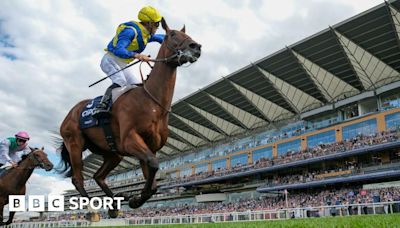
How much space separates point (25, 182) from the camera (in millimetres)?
8008

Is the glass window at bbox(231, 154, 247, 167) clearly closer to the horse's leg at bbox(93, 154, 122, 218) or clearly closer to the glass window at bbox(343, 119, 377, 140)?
the glass window at bbox(343, 119, 377, 140)

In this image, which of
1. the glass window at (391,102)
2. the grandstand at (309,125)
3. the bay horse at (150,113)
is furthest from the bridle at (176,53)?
the glass window at (391,102)

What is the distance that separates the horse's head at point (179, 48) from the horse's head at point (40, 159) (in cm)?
448

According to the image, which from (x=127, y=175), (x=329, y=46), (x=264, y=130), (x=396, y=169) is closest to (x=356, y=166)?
(x=396, y=169)

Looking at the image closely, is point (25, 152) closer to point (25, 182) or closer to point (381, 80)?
point (25, 182)

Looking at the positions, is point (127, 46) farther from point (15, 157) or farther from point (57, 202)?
point (15, 157)

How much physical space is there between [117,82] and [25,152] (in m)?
4.51

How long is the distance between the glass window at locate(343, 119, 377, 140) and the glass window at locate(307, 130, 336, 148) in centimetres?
150

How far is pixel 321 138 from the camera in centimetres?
3944

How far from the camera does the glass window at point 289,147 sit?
1652 inches

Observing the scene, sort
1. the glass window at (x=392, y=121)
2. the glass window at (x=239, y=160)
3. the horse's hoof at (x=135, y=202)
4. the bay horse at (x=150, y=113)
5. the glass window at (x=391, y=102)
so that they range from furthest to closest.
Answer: the glass window at (x=239, y=160)
the glass window at (x=391, y=102)
the glass window at (x=392, y=121)
the horse's hoof at (x=135, y=202)
the bay horse at (x=150, y=113)

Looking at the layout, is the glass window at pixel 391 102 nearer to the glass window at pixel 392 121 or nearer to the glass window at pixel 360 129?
the glass window at pixel 392 121

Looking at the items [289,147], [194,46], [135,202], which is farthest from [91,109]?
[289,147]

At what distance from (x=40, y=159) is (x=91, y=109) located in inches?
137
